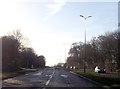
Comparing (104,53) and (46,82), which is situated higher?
(104,53)

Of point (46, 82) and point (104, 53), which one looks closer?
point (46, 82)

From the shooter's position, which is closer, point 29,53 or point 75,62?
point 29,53

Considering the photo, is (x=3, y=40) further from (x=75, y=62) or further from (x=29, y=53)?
(x=75, y=62)

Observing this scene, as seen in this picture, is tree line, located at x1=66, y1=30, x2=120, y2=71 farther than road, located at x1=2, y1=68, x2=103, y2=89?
Yes

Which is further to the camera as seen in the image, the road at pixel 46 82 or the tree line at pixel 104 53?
the tree line at pixel 104 53

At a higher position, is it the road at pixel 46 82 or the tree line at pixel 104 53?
the tree line at pixel 104 53

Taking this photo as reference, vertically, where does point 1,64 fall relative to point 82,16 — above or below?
below

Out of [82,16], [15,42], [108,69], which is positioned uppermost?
[82,16]

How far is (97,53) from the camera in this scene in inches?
4080

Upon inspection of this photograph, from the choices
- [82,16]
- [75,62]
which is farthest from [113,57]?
[75,62]

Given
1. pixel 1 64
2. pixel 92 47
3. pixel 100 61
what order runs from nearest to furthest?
pixel 1 64
pixel 100 61
pixel 92 47

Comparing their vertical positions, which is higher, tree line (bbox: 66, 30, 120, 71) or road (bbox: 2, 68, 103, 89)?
tree line (bbox: 66, 30, 120, 71)

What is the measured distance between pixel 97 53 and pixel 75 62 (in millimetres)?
48075

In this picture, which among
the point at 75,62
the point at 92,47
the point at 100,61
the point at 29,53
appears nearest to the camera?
the point at 100,61
